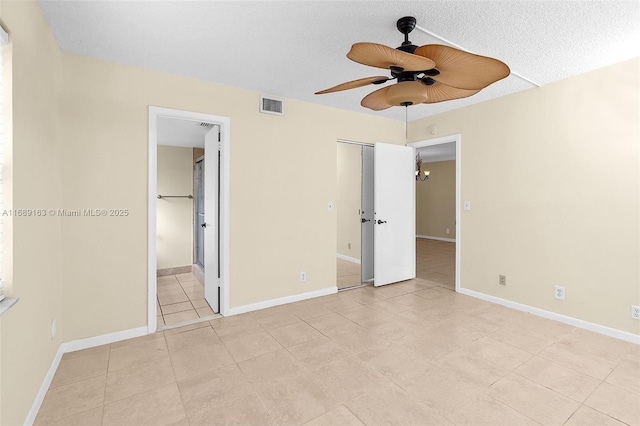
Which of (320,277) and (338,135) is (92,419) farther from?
(338,135)

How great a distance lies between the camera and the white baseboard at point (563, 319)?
2811mm

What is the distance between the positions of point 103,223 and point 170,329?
1146mm

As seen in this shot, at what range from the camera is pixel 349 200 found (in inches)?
239

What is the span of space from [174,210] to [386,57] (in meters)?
4.86

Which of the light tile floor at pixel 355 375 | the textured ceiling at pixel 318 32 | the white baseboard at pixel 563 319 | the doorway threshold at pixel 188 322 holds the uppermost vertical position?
the textured ceiling at pixel 318 32

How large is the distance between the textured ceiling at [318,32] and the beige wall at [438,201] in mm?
6356

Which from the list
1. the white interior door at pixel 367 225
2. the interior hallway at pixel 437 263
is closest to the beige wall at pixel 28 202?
the white interior door at pixel 367 225

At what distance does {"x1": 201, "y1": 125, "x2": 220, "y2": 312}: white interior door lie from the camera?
3482mm

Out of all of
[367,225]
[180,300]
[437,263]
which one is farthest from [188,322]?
[437,263]

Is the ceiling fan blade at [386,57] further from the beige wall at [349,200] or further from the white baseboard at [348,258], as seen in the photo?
the white baseboard at [348,258]

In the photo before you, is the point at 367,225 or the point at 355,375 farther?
the point at 367,225

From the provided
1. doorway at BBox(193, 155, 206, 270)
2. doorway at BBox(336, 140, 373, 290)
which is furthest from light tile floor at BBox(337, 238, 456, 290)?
doorway at BBox(193, 155, 206, 270)

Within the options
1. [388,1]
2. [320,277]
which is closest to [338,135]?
[320,277]

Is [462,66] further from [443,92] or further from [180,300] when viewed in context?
[180,300]
